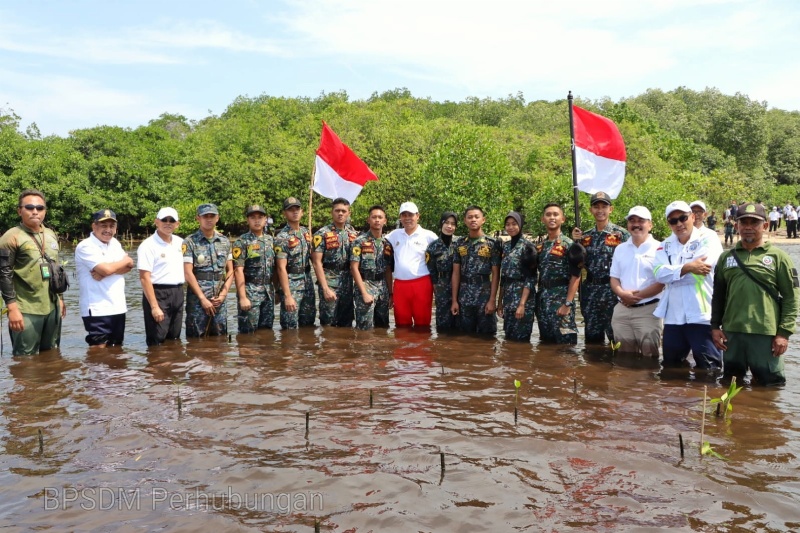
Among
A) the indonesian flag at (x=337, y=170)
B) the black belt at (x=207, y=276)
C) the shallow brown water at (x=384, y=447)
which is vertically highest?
the indonesian flag at (x=337, y=170)

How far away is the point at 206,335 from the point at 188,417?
3.29 meters

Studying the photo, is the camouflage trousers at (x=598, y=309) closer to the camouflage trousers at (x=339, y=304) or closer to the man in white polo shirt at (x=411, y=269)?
the man in white polo shirt at (x=411, y=269)

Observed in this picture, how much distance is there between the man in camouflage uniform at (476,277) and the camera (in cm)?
819

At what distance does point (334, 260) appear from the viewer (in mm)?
8758

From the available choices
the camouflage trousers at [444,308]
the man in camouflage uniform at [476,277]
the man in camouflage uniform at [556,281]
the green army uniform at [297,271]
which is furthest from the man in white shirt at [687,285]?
the green army uniform at [297,271]

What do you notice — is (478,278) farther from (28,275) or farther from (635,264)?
(28,275)

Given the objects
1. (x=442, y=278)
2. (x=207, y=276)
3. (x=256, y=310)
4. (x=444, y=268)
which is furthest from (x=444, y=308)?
(x=207, y=276)

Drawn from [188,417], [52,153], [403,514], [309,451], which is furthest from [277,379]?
[52,153]

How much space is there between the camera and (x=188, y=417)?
5.34 meters

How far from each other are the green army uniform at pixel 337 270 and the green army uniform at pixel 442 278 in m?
1.17

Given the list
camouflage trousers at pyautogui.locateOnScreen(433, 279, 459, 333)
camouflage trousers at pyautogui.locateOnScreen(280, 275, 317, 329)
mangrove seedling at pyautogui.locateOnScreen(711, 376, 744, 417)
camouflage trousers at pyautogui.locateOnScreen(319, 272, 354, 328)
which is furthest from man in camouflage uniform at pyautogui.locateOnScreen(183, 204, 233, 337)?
mangrove seedling at pyautogui.locateOnScreen(711, 376, 744, 417)

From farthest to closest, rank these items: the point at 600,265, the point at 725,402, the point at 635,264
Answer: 1. the point at 600,265
2. the point at 635,264
3. the point at 725,402

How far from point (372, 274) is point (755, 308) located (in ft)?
15.7

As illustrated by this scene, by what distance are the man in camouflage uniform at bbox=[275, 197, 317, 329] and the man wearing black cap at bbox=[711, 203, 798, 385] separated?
5214mm
